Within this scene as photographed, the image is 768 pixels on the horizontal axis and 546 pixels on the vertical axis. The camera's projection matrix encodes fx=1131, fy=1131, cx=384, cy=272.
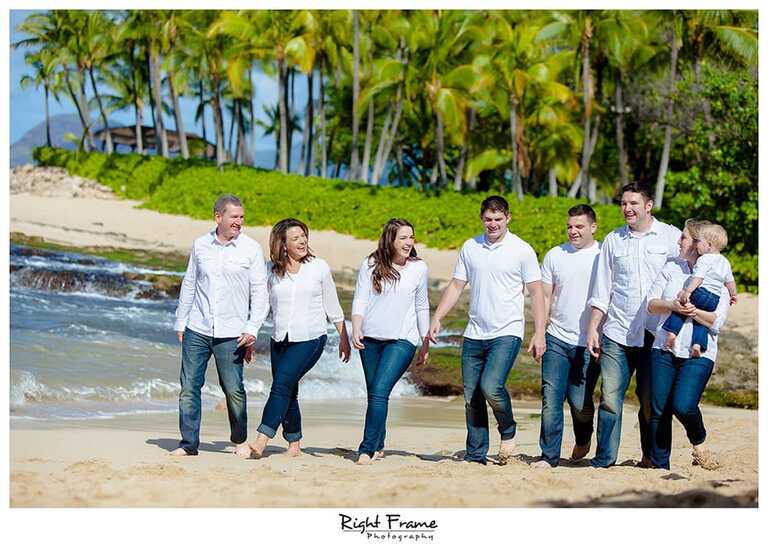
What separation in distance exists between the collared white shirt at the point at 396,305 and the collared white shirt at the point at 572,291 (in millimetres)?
719

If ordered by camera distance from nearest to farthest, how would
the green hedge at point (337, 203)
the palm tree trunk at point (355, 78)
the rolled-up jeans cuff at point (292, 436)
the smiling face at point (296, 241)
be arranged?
1. the smiling face at point (296, 241)
2. the rolled-up jeans cuff at point (292, 436)
3. the green hedge at point (337, 203)
4. the palm tree trunk at point (355, 78)

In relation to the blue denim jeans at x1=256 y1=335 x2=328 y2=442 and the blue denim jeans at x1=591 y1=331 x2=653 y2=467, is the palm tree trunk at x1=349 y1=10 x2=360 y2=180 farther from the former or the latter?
the blue denim jeans at x1=591 y1=331 x2=653 y2=467

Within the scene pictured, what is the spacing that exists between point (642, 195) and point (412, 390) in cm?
513

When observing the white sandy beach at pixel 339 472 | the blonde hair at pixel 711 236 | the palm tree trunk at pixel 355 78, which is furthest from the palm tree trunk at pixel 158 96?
the blonde hair at pixel 711 236

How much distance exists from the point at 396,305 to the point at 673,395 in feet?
5.35

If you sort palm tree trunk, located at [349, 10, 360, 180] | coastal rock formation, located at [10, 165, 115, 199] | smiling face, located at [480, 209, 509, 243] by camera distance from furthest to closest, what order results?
1. coastal rock formation, located at [10, 165, 115, 199]
2. palm tree trunk, located at [349, 10, 360, 180]
3. smiling face, located at [480, 209, 509, 243]

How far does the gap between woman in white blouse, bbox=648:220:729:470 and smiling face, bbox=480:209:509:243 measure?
90cm

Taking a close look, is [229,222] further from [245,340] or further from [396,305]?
[396,305]

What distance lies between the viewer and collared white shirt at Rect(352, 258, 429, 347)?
6469 millimetres

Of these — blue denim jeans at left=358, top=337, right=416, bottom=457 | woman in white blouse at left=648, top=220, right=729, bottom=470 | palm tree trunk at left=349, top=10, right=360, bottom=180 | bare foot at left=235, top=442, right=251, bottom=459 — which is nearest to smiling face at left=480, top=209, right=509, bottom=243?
blue denim jeans at left=358, top=337, right=416, bottom=457

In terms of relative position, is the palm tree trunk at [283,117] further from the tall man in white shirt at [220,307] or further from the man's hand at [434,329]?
the man's hand at [434,329]

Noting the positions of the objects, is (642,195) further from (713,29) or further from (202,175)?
(202,175)

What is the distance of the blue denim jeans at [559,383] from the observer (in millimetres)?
6516
